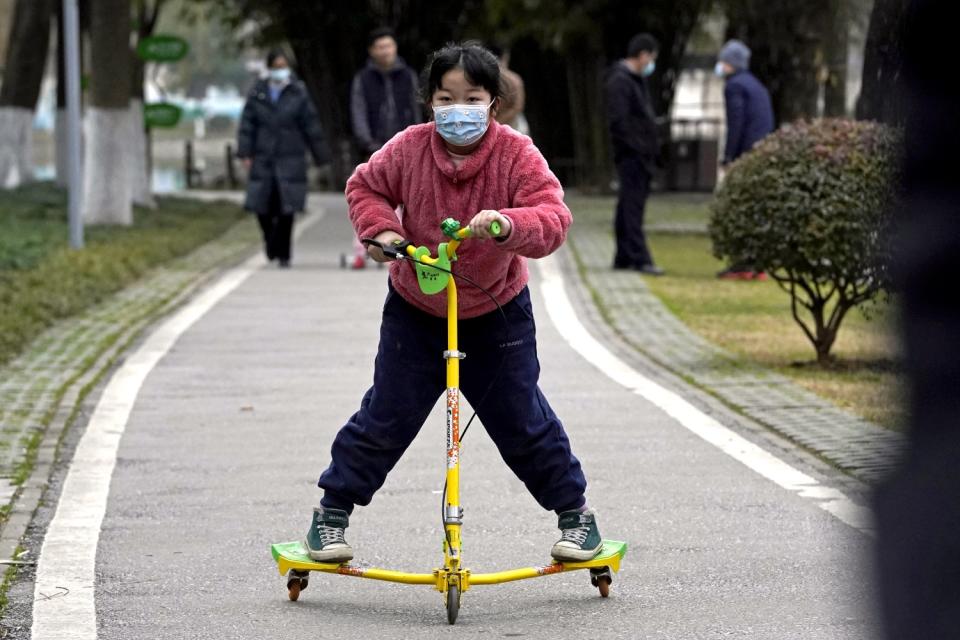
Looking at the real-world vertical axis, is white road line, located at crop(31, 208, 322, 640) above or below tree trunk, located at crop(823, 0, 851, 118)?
below

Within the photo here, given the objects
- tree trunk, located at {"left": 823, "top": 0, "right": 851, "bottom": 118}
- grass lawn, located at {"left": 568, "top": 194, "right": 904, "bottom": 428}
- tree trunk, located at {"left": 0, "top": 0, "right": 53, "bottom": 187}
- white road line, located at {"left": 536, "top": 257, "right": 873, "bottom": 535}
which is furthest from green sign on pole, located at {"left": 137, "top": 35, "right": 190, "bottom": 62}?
white road line, located at {"left": 536, "top": 257, "right": 873, "bottom": 535}

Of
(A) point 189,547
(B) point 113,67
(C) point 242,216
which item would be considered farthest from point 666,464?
(C) point 242,216

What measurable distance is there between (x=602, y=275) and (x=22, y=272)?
4.95m

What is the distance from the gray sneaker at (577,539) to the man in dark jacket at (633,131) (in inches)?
431

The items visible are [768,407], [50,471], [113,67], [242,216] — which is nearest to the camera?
[50,471]

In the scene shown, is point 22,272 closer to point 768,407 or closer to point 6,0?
point 768,407

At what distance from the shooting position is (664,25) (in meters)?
30.9

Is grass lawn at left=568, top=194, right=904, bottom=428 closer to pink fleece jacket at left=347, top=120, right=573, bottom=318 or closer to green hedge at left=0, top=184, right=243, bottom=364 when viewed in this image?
pink fleece jacket at left=347, top=120, right=573, bottom=318

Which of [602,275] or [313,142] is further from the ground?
[313,142]

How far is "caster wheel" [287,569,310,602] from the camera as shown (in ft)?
17.4

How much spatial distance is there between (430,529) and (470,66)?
1952mm

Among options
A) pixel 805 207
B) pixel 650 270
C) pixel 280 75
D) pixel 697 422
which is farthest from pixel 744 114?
pixel 697 422

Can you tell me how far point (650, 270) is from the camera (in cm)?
1675

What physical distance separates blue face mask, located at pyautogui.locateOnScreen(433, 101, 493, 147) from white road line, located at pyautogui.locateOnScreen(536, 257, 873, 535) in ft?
4.42
